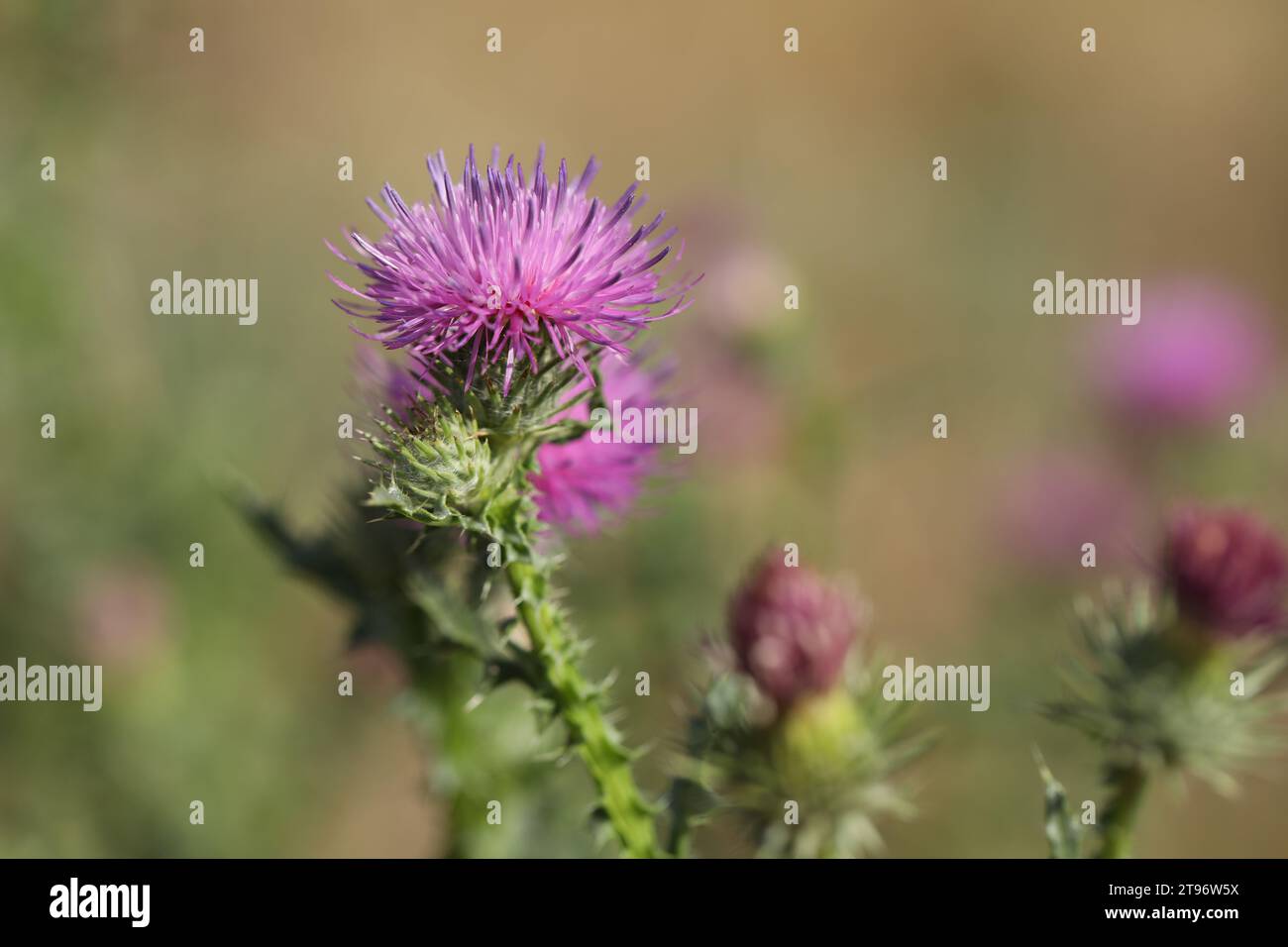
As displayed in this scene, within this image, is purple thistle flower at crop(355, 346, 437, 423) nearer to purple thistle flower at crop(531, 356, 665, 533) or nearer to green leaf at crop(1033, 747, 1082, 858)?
purple thistle flower at crop(531, 356, 665, 533)

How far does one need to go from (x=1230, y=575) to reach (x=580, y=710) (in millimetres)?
2277

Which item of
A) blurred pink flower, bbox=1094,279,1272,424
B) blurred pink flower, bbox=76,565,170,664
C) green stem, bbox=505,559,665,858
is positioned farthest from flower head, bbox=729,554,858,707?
blurred pink flower, bbox=1094,279,1272,424

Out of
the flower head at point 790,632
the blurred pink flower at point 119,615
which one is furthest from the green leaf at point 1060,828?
the blurred pink flower at point 119,615

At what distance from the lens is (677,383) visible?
6.67 m

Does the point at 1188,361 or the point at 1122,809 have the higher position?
the point at 1188,361

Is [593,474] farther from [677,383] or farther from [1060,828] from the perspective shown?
[677,383]

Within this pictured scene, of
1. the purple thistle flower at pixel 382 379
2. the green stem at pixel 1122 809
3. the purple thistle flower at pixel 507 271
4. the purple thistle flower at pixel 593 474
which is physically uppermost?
the purple thistle flower at pixel 507 271

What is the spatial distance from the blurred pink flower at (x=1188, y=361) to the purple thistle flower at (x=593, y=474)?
16.9ft

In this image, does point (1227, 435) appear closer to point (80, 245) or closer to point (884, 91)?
point (80, 245)

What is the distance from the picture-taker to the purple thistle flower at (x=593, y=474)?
3271mm

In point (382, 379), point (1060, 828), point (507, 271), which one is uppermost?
point (507, 271)

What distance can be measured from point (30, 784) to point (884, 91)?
47.1 ft

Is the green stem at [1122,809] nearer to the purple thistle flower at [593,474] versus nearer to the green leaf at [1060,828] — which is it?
the green leaf at [1060,828]

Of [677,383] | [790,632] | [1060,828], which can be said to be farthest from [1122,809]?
[677,383]
